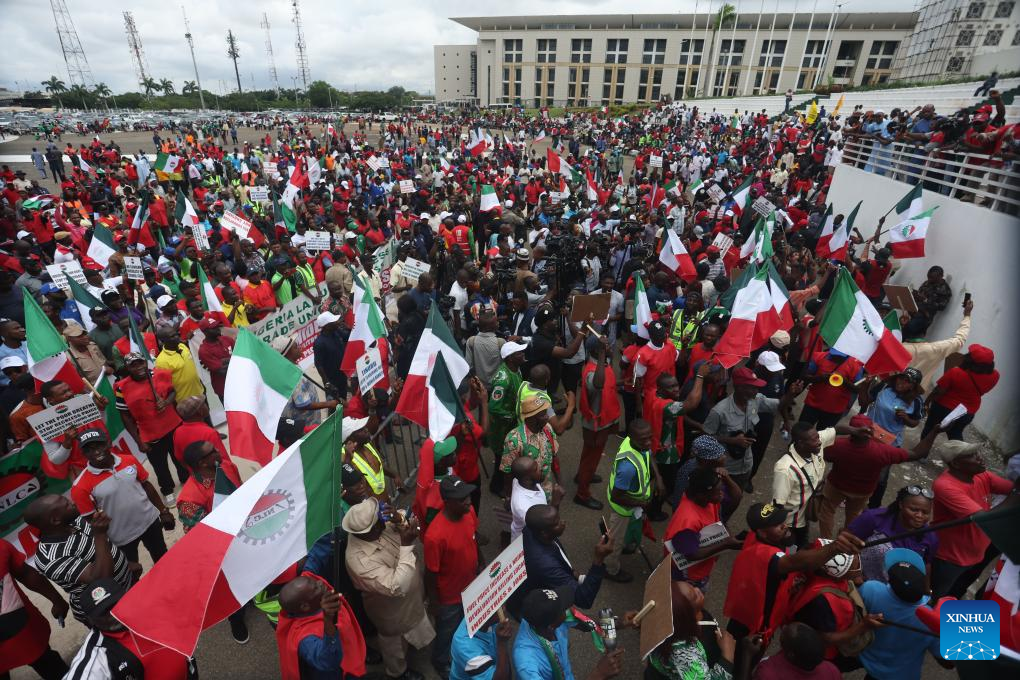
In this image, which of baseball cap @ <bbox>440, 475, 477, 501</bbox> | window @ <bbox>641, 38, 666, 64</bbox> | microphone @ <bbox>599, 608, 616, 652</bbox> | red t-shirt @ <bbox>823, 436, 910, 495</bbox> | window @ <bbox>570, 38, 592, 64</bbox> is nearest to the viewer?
microphone @ <bbox>599, 608, 616, 652</bbox>

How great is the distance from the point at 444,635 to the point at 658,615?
1768mm

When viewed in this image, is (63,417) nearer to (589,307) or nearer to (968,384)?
(589,307)

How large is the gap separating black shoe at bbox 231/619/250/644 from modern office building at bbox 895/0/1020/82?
30.6 meters

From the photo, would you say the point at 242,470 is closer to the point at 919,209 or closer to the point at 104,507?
the point at 104,507

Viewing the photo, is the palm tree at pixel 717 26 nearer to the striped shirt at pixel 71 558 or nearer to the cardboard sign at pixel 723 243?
the cardboard sign at pixel 723 243

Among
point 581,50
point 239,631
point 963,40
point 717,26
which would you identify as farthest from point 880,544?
point 581,50

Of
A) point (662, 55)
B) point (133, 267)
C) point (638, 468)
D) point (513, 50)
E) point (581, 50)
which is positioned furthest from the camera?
point (513, 50)

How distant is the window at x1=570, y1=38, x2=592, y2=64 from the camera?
85.4m

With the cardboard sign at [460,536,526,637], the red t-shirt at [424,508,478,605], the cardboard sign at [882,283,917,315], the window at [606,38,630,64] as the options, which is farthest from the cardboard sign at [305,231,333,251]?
the window at [606,38,630,64]

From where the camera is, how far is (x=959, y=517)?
3.50 metres

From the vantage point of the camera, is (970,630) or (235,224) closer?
(970,630)

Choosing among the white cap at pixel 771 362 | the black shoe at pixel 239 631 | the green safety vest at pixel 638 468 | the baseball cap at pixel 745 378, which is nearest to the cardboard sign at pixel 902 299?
the white cap at pixel 771 362

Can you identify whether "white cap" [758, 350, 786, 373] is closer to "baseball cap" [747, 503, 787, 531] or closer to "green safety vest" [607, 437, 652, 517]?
"green safety vest" [607, 437, 652, 517]

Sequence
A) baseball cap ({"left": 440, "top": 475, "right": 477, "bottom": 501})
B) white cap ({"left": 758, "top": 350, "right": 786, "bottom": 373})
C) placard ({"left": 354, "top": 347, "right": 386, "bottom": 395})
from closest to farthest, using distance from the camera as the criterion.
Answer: baseball cap ({"left": 440, "top": 475, "right": 477, "bottom": 501}) → placard ({"left": 354, "top": 347, "right": 386, "bottom": 395}) → white cap ({"left": 758, "top": 350, "right": 786, "bottom": 373})
